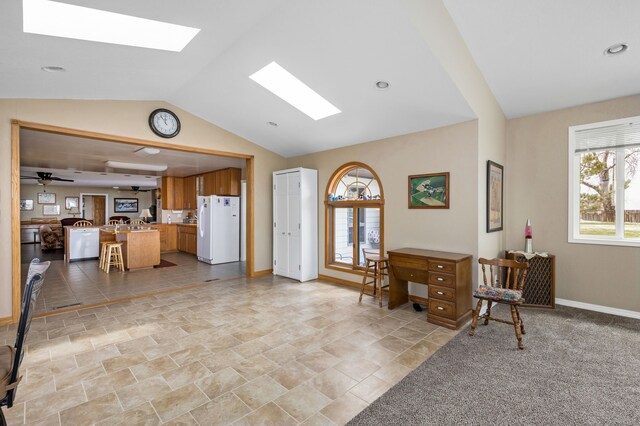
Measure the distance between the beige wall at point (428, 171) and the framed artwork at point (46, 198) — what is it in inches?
Result: 525

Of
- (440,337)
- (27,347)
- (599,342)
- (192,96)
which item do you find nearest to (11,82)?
(192,96)

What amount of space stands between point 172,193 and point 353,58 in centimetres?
827

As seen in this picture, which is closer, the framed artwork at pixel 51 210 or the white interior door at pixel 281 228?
the white interior door at pixel 281 228

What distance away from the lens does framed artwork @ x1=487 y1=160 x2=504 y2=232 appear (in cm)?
402

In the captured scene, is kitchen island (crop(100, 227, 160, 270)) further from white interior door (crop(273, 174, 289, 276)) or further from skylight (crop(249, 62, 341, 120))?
skylight (crop(249, 62, 341, 120))

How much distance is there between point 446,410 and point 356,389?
0.63 meters

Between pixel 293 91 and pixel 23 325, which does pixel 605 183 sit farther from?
pixel 23 325

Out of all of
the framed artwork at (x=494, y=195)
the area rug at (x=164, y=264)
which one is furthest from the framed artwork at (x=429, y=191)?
the area rug at (x=164, y=264)

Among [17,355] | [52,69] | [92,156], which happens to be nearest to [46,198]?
[92,156]

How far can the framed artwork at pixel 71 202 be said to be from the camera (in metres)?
12.9

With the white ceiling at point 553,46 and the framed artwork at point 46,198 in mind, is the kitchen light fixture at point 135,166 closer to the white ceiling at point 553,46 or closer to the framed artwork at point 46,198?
the white ceiling at point 553,46

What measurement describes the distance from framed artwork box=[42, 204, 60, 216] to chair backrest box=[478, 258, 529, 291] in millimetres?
15550

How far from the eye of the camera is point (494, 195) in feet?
13.8

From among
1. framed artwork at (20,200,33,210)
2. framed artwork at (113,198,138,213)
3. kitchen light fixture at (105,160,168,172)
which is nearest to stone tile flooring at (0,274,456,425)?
kitchen light fixture at (105,160,168,172)
